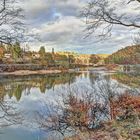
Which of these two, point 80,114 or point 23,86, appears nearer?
point 80,114

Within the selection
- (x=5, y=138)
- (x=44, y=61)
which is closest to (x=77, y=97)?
(x=5, y=138)

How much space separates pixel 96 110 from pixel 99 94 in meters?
2.44

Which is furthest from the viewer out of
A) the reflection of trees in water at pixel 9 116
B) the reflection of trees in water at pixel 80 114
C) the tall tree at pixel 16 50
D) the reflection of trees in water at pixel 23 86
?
the reflection of trees in water at pixel 23 86

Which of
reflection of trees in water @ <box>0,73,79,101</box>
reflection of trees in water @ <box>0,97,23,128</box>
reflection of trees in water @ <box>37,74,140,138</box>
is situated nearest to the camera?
reflection of trees in water @ <box>0,97,23,128</box>

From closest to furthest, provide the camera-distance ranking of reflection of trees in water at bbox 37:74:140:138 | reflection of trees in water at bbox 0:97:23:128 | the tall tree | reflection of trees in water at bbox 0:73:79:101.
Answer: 1. the tall tree
2. reflection of trees in water at bbox 0:97:23:128
3. reflection of trees in water at bbox 37:74:140:138
4. reflection of trees in water at bbox 0:73:79:101

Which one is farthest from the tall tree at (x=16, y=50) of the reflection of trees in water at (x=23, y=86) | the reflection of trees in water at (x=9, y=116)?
the reflection of trees in water at (x=23, y=86)

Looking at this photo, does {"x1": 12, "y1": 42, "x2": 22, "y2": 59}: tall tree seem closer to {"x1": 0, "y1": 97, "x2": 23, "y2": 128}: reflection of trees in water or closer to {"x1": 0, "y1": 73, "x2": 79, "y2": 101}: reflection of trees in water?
{"x1": 0, "y1": 97, "x2": 23, "y2": 128}: reflection of trees in water

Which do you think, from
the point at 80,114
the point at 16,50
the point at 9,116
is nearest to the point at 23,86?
the point at 80,114

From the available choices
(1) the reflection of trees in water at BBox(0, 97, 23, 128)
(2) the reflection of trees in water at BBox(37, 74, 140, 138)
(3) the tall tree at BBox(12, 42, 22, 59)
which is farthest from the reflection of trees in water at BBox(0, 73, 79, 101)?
(3) the tall tree at BBox(12, 42, 22, 59)

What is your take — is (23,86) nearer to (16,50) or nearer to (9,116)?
(9,116)

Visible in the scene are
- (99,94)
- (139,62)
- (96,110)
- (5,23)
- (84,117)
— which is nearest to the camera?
(5,23)

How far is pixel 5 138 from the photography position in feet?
60.4

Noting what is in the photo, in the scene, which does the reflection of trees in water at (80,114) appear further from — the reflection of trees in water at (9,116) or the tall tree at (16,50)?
the tall tree at (16,50)

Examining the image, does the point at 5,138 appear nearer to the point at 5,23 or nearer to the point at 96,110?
the point at 96,110
